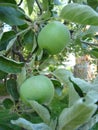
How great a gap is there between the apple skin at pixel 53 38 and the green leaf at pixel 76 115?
160 millimetres

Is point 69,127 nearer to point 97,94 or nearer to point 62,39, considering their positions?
point 97,94

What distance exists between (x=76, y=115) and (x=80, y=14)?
235 mm

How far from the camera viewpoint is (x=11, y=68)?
2.70 ft

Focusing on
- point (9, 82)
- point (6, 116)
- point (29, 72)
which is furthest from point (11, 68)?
point (6, 116)

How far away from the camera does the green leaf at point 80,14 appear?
0.74 metres

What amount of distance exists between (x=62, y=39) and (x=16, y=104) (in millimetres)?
317

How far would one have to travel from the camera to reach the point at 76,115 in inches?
24.8

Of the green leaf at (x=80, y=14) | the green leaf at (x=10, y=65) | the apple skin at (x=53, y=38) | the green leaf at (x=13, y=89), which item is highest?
the green leaf at (x=80, y=14)

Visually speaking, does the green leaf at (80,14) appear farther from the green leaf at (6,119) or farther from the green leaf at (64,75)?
the green leaf at (6,119)

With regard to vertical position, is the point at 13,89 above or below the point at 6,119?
above

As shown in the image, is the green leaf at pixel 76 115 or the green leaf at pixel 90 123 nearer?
the green leaf at pixel 76 115

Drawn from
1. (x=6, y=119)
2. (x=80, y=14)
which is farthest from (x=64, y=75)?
(x=6, y=119)

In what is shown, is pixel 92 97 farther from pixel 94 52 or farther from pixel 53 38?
pixel 94 52

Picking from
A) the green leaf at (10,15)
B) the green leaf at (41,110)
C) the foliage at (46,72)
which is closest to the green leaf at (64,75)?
the foliage at (46,72)
